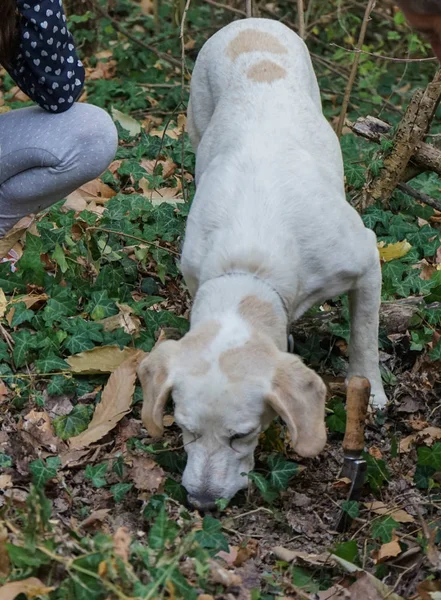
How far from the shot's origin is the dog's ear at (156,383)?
11.1ft

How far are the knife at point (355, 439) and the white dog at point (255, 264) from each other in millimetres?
182

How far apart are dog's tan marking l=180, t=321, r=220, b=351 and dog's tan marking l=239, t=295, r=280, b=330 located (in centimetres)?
12

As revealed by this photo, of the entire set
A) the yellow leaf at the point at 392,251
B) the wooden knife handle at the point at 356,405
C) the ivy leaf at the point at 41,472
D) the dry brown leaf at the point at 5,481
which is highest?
the wooden knife handle at the point at 356,405

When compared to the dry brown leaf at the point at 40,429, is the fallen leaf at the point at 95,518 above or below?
above

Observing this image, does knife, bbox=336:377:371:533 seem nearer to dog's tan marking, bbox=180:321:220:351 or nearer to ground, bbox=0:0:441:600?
ground, bbox=0:0:441:600

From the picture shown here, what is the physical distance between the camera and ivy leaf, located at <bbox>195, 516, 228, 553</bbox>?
119 inches

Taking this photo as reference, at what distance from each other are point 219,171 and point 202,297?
0.69m

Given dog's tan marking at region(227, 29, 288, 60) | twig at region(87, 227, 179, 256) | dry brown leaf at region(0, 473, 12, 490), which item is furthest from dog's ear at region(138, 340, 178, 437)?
dog's tan marking at region(227, 29, 288, 60)

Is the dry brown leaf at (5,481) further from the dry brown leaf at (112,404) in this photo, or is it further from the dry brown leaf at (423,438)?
the dry brown leaf at (423,438)

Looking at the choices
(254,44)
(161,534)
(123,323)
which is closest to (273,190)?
(123,323)

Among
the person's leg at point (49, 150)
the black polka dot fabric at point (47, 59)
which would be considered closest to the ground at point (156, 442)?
the person's leg at point (49, 150)

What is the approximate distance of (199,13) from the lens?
26.9ft

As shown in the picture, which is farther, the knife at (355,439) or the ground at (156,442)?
the knife at (355,439)

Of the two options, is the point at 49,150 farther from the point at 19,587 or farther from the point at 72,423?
Answer: the point at 19,587
